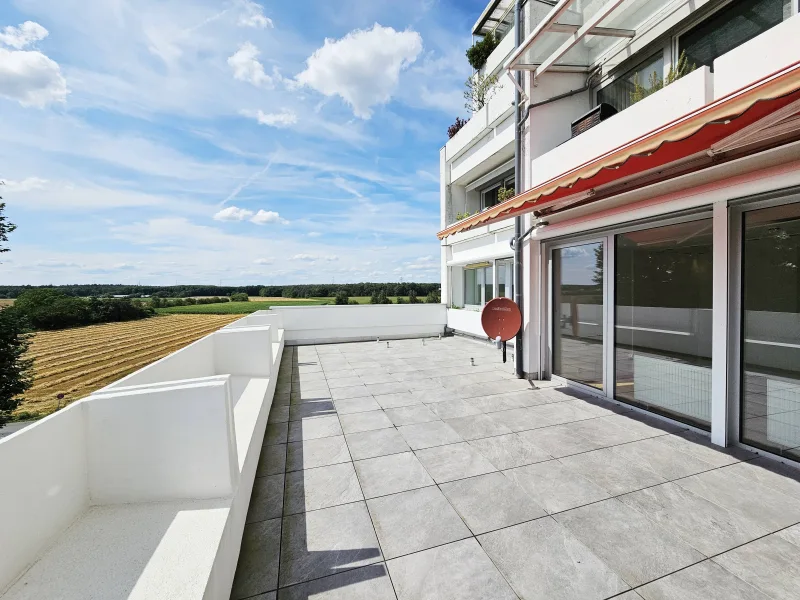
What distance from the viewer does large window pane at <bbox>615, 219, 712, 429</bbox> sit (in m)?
6.79

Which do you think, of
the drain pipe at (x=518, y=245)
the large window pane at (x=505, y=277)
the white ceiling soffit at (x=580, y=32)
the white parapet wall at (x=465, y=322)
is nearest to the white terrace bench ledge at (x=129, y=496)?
the drain pipe at (x=518, y=245)

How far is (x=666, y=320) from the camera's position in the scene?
296 inches

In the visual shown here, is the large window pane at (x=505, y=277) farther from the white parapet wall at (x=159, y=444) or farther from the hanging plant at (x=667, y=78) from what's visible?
the white parapet wall at (x=159, y=444)

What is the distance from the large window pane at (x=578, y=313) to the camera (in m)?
9.14

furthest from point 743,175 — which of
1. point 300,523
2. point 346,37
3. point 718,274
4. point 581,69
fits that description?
point 346,37

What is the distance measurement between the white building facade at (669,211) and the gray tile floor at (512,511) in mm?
1162

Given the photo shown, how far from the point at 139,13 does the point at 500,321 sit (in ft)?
46.0

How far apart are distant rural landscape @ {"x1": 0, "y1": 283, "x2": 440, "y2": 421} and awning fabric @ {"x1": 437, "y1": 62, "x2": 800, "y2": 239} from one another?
1539 centimetres

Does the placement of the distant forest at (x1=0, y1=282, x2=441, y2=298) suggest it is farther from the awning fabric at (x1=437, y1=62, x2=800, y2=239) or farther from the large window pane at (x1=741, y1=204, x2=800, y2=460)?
the large window pane at (x1=741, y1=204, x2=800, y2=460)

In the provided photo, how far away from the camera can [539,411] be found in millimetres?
8211

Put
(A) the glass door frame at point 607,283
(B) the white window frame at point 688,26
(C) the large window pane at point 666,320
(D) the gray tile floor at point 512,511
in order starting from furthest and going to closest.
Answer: (B) the white window frame at point 688,26
(A) the glass door frame at point 607,283
(C) the large window pane at point 666,320
(D) the gray tile floor at point 512,511

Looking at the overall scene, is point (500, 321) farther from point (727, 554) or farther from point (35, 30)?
point (35, 30)

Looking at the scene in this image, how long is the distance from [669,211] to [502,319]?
201 inches

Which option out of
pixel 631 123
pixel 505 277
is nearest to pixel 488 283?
pixel 505 277
